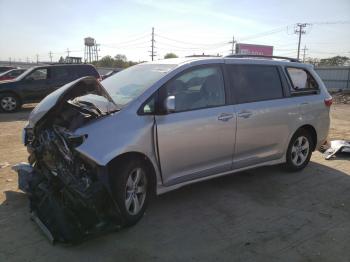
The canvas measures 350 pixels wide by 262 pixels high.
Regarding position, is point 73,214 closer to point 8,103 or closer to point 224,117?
point 224,117

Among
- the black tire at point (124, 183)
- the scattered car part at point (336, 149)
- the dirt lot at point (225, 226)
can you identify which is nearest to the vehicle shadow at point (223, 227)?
the dirt lot at point (225, 226)

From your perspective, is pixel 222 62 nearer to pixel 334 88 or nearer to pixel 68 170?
pixel 68 170

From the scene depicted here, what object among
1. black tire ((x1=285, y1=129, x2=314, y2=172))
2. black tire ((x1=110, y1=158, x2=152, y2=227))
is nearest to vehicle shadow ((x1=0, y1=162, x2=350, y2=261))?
black tire ((x1=110, y1=158, x2=152, y2=227))

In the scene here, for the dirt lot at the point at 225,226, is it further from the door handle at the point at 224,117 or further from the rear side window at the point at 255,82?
the rear side window at the point at 255,82

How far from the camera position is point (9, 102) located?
46.8 feet

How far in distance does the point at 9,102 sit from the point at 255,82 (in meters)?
11.2

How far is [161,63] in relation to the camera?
5148 mm

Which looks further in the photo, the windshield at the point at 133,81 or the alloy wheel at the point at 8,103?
the alloy wheel at the point at 8,103

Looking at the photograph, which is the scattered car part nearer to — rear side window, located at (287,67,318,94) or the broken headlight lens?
rear side window, located at (287,67,318,94)

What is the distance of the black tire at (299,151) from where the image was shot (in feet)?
20.5

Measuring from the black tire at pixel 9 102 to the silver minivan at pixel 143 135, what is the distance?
10.1 meters

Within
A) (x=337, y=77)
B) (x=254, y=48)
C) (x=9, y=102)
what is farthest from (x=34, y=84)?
(x=254, y=48)

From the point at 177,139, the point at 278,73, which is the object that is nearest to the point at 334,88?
the point at 278,73

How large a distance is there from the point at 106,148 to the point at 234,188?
2.35m
